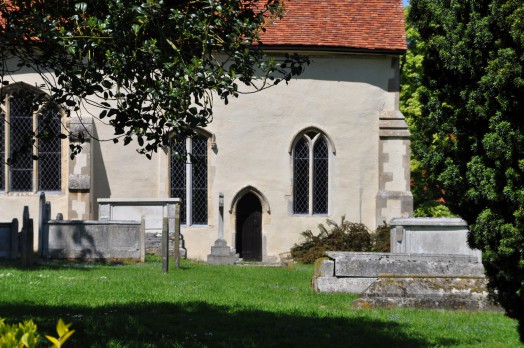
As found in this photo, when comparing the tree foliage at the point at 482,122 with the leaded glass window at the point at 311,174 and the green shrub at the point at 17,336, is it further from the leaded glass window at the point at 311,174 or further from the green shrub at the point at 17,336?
the leaded glass window at the point at 311,174

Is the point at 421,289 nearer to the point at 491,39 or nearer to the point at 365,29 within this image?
the point at 491,39

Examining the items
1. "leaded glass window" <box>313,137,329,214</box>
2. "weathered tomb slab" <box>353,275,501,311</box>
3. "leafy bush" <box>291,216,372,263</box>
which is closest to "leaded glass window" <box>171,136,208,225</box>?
"leafy bush" <box>291,216,372,263</box>

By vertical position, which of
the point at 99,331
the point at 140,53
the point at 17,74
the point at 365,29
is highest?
the point at 365,29

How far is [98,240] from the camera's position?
2138 centimetres

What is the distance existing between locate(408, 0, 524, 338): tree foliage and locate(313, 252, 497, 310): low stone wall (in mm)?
3164

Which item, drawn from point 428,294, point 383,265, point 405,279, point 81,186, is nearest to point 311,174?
point 81,186

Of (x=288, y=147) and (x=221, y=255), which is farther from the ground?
(x=288, y=147)

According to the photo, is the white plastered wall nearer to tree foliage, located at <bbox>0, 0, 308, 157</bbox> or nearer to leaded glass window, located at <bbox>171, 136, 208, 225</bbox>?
leaded glass window, located at <bbox>171, 136, 208, 225</bbox>

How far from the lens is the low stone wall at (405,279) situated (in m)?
12.5

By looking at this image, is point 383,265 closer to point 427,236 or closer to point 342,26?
point 427,236

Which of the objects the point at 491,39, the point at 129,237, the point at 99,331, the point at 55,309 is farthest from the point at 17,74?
the point at 491,39

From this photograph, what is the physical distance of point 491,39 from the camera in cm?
862

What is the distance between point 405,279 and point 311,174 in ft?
47.3

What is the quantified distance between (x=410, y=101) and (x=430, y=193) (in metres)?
4.05
